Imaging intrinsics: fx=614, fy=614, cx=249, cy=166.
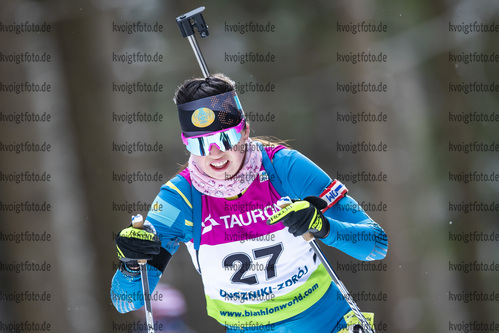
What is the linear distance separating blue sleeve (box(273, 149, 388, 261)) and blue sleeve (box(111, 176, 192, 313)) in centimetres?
53

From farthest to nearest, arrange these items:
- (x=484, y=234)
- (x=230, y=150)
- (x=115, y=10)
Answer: (x=115, y=10), (x=484, y=234), (x=230, y=150)

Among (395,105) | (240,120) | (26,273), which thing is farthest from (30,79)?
(240,120)

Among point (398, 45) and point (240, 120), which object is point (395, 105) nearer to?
point (398, 45)

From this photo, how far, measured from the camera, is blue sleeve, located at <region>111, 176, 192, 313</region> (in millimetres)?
3105

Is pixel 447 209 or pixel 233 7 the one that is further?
pixel 233 7

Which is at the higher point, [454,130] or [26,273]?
[454,130]

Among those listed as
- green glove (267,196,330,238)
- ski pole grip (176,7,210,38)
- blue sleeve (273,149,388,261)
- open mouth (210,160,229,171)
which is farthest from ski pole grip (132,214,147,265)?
ski pole grip (176,7,210,38)

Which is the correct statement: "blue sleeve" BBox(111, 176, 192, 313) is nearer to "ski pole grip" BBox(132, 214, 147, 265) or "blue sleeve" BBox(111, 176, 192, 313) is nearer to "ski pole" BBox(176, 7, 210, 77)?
"ski pole grip" BBox(132, 214, 147, 265)

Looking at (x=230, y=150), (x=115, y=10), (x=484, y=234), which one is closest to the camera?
(x=230, y=150)

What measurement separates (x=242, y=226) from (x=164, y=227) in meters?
0.40

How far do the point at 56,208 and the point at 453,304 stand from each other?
15.4 feet

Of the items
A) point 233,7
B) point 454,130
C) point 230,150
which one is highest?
point 233,7

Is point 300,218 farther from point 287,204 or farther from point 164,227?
point 164,227

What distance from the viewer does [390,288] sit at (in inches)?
274
